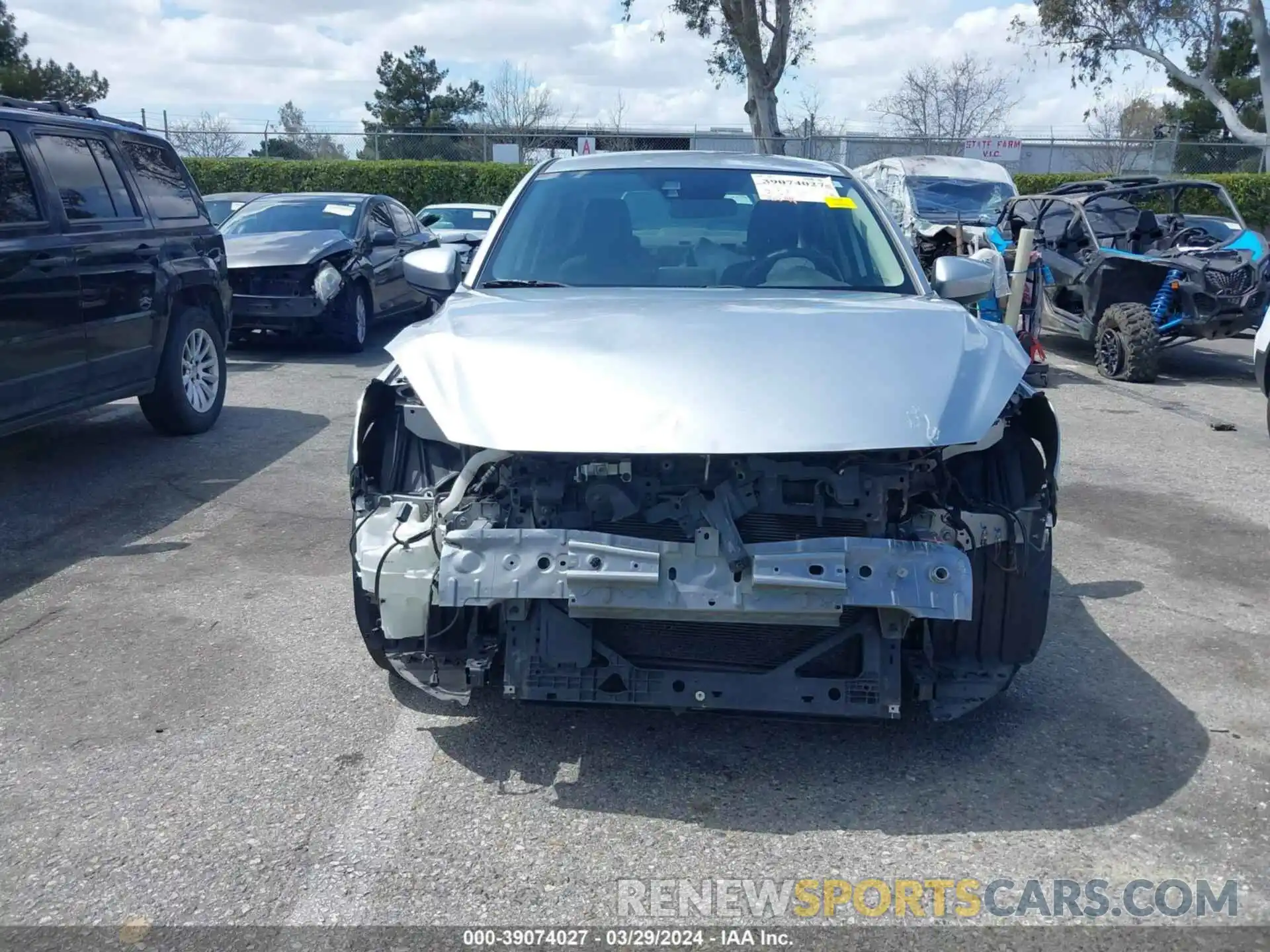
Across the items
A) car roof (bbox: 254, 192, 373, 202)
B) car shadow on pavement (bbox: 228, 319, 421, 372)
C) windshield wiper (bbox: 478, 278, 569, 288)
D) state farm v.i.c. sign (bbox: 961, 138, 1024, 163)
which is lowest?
car shadow on pavement (bbox: 228, 319, 421, 372)

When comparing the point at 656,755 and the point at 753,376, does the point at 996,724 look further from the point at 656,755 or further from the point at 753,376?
the point at 753,376

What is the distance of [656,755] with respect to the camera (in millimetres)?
3479

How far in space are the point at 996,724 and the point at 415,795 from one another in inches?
74.6

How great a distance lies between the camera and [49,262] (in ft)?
19.9

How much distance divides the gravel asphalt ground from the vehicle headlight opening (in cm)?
589

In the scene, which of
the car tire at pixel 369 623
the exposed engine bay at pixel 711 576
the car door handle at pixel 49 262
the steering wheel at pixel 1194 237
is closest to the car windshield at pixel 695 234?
the exposed engine bay at pixel 711 576

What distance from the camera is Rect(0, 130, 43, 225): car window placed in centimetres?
588

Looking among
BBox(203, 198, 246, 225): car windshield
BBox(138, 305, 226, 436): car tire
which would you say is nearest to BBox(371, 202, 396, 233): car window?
BBox(203, 198, 246, 225): car windshield

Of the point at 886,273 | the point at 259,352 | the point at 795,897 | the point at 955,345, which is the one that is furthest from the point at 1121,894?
the point at 259,352

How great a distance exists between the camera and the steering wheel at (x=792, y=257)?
4.39 metres

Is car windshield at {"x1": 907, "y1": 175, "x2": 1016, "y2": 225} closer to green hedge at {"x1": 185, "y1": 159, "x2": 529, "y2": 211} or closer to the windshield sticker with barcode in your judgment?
the windshield sticker with barcode

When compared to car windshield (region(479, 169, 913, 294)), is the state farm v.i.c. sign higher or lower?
higher

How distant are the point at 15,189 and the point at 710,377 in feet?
15.3

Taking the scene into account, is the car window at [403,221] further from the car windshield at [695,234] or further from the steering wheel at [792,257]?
the steering wheel at [792,257]
